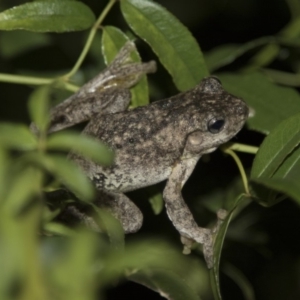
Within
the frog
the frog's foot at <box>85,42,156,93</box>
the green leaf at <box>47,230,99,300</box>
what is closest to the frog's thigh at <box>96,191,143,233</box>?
the frog

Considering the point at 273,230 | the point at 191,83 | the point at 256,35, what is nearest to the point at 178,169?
the point at 191,83

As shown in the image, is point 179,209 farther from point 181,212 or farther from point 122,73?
point 122,73

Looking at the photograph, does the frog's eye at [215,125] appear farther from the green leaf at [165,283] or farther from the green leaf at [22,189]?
the green leaf at [22,189]

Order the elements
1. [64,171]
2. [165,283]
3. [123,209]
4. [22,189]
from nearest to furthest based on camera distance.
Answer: [22,189] < [64,171] < [165,283] < [123,209]

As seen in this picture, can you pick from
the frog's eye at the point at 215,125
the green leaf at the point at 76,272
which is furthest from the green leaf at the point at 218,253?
the green leaf at the point at 76,272

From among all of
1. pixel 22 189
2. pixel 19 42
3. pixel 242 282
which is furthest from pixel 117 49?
pixel 22 189

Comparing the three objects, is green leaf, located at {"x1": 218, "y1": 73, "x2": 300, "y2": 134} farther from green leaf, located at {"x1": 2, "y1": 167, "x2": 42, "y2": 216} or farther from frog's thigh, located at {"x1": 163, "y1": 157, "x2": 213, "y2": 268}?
green leaf, located at {"x1": 2, "y1": 167, "x2": 42, "y2": 216}
